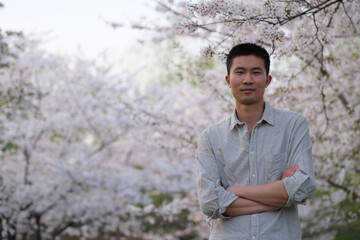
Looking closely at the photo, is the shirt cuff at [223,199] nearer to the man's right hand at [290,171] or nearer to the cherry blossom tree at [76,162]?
the man's right hand at [290,171]

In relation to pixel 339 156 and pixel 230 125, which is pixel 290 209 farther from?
pixel 339 156

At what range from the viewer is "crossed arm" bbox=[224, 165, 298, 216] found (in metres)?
1.93

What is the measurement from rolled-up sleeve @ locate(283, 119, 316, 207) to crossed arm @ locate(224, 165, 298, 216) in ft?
0.09

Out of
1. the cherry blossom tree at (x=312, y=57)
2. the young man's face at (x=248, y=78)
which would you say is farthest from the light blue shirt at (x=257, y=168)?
the cherry blossom tree at (x=312, y=57)

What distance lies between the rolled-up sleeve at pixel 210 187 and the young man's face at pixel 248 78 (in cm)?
28

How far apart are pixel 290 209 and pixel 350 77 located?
13.5 feet

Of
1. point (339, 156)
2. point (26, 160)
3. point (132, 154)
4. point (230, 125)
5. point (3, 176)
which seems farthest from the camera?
point (132, 154)

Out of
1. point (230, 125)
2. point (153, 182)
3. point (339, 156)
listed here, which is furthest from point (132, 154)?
point (230, 125)

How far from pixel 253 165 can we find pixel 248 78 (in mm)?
406

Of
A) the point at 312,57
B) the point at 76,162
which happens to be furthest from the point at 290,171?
the point at 76,162

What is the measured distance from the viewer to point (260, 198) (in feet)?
6.38

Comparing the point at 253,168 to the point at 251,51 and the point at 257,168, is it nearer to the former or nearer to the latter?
the point at 257,168

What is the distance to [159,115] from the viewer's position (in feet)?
20.5

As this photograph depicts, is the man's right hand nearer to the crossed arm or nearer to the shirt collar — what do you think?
the crossed arm
